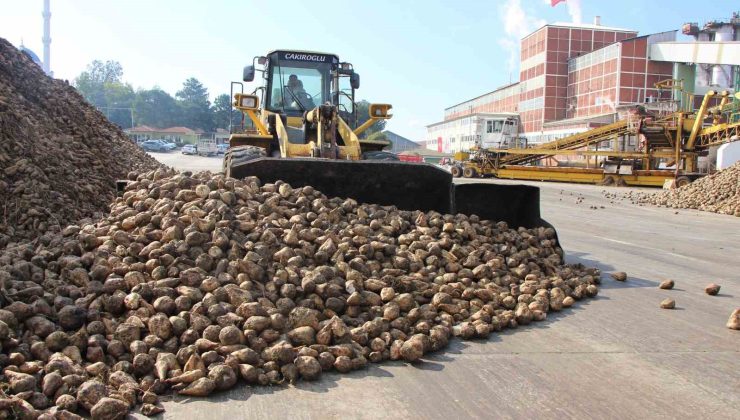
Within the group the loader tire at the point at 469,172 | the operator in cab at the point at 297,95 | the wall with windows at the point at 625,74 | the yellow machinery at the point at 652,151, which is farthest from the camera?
the wall with windows at the point at 625,74

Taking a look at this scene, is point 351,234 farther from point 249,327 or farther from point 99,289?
point 99,289

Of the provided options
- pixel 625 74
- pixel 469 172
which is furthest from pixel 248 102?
pixel 625 74

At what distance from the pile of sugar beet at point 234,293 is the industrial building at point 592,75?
38.3m

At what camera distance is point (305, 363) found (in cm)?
400

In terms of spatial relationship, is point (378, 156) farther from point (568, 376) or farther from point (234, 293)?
point (568, 376)

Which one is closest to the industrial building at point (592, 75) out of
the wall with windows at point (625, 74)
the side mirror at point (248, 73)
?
the wall with windows at point (625, 74)

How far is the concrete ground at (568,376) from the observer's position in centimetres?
367

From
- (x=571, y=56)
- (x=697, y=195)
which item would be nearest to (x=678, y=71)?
(x=571, y=56)

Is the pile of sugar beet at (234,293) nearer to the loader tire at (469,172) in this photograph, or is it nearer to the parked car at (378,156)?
the parked car at (378,156)

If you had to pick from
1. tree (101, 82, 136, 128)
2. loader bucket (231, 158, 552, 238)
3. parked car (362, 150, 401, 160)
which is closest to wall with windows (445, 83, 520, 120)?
tree (101, 82, 136, 128)

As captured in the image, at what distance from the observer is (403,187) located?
7.33 meters

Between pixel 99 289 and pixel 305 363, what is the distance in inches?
59.0

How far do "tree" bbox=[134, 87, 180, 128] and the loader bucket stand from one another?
111819mm

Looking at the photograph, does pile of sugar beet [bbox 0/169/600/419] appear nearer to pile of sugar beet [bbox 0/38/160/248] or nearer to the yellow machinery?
pile of sugar beet [bbox 0/38/160/248]
